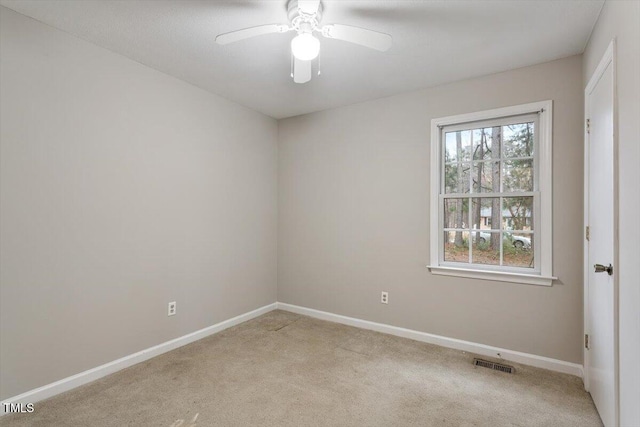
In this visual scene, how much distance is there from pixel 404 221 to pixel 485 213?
0.75 meters

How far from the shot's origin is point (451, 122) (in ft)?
9.98

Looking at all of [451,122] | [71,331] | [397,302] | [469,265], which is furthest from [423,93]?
[71,331]

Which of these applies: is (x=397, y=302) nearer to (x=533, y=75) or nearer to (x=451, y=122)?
(x=451, y=122)

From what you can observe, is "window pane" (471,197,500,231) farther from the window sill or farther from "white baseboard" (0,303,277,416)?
"white baseboard" (0,303,277,416)

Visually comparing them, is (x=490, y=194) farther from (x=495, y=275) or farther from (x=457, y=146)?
(x=495, y=275)

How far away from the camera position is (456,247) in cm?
311

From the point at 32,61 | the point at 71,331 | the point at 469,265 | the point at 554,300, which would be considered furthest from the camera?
the point at 469,265

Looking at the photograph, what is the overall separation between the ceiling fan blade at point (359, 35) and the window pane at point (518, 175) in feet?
5.67

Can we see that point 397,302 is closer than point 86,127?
No

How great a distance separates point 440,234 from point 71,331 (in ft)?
10.5

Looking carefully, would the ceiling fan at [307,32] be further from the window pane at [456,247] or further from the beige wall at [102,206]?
the window pane at [456,247]

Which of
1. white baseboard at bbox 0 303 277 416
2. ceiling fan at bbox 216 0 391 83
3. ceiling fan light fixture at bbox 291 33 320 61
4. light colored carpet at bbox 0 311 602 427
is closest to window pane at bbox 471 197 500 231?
light colored carpet at bbox 0 311 602 427

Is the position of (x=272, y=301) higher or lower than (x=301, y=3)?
lower

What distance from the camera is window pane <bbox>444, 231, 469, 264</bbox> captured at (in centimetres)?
306
